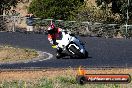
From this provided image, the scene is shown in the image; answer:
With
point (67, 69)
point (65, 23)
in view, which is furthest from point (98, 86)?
point (65, 23)

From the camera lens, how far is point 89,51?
27.1 m

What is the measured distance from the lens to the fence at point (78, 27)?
1528 inches

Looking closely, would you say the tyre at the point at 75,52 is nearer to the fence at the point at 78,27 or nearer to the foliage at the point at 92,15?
the fence at the point at 78,27

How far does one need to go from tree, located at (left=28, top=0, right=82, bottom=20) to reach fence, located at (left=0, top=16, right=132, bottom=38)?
5.26 m

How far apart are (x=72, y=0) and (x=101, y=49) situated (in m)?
23.0

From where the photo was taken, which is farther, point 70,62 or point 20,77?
point 70,62

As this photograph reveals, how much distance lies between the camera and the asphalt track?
2100 cm

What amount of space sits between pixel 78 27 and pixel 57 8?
9.90m

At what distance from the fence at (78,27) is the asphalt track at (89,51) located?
162 inches

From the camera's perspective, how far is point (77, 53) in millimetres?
23656

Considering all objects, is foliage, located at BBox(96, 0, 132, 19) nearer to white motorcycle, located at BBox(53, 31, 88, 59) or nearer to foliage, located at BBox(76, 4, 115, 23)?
foliage, located at BBox(76, 4, 115, 23)

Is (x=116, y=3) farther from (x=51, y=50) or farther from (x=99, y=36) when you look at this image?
(x=51, y=50)

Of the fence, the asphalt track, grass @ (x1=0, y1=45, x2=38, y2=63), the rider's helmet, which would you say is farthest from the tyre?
the fence

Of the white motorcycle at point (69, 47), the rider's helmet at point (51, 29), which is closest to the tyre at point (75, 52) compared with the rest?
the white motorcycle at point (69, 47)
